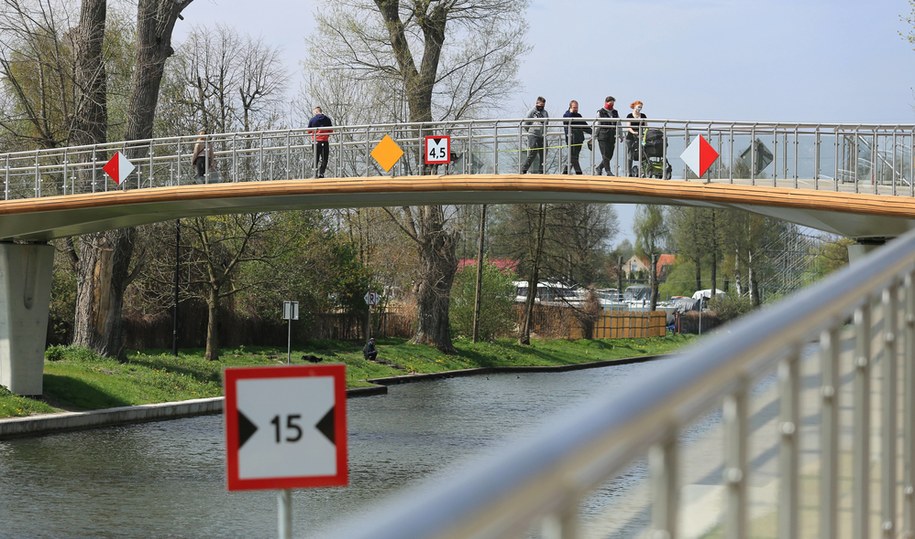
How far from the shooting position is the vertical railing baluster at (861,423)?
339cm

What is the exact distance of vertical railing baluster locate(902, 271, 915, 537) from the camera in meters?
3.81

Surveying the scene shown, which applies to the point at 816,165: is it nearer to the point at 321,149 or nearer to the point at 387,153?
the point at 387,153

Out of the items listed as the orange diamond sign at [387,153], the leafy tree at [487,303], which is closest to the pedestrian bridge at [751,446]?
the orange diamond sign at [387,153]

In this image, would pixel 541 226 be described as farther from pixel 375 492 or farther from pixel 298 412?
pixel 298 412

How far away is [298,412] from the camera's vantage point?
6.84m

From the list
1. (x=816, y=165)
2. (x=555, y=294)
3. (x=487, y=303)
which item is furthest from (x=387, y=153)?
(x=555, y=294)

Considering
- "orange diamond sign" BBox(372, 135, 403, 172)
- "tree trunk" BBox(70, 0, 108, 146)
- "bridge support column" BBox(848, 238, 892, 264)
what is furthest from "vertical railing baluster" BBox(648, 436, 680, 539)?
"tree trunk" BBox(70, 0, 108, 146)

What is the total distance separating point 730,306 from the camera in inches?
2997

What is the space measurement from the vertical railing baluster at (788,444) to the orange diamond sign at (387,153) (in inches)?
940

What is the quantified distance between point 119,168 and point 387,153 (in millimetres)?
6344

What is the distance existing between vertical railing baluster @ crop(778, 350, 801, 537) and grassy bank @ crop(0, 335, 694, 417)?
89.5 ft

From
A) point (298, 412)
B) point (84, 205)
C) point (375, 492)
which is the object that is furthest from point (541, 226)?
point (298, 412)

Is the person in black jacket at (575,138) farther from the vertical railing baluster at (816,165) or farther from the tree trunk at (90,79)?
the tree trunk at (90,79)

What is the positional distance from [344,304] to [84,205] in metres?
25.1
